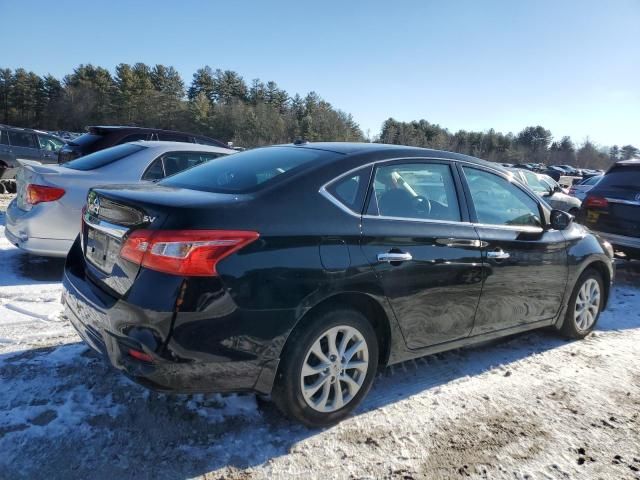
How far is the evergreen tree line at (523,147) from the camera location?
305 ft

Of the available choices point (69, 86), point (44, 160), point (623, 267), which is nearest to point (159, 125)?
point (69, 86)

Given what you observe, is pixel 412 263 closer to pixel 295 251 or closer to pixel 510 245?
pixel 295 251

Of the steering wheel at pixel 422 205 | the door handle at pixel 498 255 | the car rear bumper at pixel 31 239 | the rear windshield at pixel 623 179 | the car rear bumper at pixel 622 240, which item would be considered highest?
the rear windshield at pixel 623 179

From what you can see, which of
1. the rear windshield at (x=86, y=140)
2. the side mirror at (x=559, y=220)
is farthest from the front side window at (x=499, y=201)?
the rear windshield at (x=86, y=140)

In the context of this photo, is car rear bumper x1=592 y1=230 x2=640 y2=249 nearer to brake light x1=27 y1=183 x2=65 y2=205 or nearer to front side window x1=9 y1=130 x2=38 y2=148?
brake light x1=27 y1=183 x2=65 y2=205

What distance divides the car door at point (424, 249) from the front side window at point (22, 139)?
14.3 metres

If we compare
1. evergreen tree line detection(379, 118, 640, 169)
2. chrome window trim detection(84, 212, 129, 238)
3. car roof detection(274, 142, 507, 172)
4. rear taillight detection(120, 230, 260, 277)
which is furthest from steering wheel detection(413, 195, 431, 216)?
evergreen tree line detection(379, 118, 640, 169)

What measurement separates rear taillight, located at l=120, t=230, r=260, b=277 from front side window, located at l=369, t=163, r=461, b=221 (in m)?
1.00

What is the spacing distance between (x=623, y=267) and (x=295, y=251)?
8.04m

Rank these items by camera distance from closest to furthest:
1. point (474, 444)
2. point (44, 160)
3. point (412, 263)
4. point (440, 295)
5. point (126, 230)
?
point (126, 230), point (474, 444), point (412, 263), point (440, 295), point (44, 160)

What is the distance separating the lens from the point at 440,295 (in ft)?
10.5

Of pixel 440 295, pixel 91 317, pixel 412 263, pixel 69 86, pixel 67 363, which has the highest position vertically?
pixel 69 86

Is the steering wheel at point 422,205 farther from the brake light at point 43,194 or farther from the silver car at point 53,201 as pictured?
the brake light at point 43,194

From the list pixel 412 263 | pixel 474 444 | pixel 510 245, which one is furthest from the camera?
pixel 510 245
